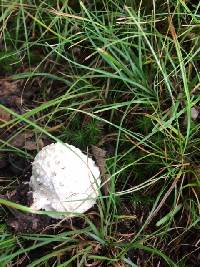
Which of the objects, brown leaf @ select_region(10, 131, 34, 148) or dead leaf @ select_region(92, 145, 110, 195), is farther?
brown leaf @ select_region(10, 131, 34, 148)

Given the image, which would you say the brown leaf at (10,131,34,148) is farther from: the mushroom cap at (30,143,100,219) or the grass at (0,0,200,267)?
the mushroom cap at (30,143,100,219)

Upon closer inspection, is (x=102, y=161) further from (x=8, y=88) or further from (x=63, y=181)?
(x=8, y=88)

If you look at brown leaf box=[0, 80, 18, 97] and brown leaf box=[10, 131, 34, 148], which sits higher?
brown leaf box=[0, 80, 18, 97]

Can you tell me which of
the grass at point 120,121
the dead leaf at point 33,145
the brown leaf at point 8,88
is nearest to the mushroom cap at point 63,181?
the grass at point 120,121

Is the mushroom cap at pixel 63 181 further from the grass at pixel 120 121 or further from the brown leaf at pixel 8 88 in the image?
the brown leaf at pixel 8 88

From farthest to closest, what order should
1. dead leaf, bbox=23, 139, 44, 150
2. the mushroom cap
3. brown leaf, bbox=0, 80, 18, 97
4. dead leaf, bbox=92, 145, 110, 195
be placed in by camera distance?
brown leaf, bbox=0, 80, 18, 97, dead leaf, bbox=23, 139, 44, 150, dead leaf, bbox=92, 145, 110, 195, the mushroom cap

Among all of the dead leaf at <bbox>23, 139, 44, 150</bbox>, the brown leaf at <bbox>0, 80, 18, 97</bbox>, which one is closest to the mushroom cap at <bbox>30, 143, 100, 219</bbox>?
the dead leaf at <bbox>23, 139, 44, 150</bbox>

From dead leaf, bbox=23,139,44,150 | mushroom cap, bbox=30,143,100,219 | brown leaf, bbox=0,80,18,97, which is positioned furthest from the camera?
brown leaf, bbox=0,80,18,97

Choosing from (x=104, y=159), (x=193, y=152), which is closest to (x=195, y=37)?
(x=193, y=152)
